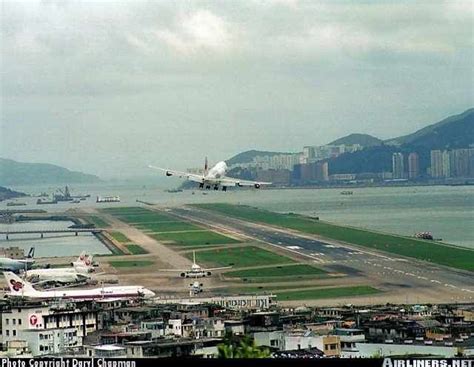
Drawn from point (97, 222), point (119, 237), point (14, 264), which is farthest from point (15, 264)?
point (97, 222)

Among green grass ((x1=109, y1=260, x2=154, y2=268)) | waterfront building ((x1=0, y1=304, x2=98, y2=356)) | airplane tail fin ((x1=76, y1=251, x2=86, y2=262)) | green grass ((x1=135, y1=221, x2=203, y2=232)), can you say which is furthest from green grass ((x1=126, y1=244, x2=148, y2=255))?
waterfront building ((x1=0, y1=304, x2=98, y2=356))

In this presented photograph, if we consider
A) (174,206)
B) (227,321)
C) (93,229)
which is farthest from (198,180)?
(227,321)

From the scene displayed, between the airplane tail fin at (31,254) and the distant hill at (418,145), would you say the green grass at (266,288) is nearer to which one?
the airplane tail fin at (31,254)

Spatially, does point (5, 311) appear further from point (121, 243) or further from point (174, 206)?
point (174, 206)

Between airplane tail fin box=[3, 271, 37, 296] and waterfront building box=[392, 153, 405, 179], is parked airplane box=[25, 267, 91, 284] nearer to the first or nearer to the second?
airplane tail fin box=[3, 271, 37, 296]

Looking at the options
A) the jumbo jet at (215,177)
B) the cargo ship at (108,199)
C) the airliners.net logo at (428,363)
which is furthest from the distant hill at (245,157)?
the airliners.net logo at (428,363)

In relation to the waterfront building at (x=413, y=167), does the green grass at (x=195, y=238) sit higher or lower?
lower

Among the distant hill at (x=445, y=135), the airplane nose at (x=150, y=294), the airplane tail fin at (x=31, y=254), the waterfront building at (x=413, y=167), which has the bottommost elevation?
the airplane nose at (x=150, y=294)
